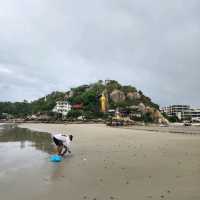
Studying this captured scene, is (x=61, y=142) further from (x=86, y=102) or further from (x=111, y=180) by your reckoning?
(x=86, y=102)

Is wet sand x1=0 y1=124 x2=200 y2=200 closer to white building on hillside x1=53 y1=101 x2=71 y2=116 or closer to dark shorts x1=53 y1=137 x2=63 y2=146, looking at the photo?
dark shorts x1=53 y1=137 x2=63 y2=146

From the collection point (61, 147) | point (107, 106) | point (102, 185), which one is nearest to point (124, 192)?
point (102, 185)

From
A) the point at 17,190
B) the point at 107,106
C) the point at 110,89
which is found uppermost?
the point at 110,89

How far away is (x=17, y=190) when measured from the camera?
318 inches

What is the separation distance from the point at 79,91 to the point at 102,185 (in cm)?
17736

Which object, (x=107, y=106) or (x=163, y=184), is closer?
(x=163, y=184)

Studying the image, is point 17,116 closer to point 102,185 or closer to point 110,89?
point 110,89

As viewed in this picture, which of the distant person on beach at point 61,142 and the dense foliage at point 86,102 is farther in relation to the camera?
the dense foliage at point 86,102

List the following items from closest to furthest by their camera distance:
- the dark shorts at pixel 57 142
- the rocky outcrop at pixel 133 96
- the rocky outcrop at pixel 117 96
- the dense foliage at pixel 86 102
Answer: the dark shorts at pixel 57 142
the dense foliage at pixel 86 102
the rocky outcrop at pixel 117 96
the rocky outcrop at pixel 133 96

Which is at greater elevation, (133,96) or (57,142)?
(133,96)

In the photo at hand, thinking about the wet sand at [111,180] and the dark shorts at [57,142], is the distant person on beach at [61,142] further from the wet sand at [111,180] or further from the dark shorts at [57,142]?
the wet sand at [111,180]

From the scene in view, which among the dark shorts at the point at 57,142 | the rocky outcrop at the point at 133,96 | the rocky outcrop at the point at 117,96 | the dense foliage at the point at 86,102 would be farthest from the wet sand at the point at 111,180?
the rocky outcrop at the point at 133,96

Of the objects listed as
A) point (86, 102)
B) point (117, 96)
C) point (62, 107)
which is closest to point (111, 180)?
point (86, 102)

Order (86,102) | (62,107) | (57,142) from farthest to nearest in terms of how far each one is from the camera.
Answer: (62,107)
(86,102)
(57,142)
